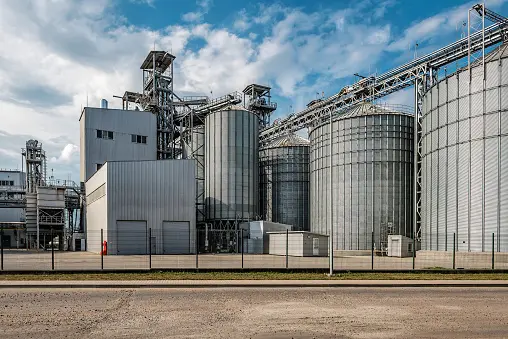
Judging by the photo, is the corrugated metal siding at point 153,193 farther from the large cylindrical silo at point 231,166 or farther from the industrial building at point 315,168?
the large cylindrical silo at point 231,166

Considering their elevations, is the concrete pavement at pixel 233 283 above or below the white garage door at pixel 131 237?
above

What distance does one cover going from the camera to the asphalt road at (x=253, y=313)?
10.6 metres

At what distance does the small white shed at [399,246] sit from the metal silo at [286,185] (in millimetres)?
16895

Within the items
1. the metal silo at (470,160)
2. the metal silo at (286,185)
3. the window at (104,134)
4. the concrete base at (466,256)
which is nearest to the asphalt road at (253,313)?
the concrete base at (466,256)

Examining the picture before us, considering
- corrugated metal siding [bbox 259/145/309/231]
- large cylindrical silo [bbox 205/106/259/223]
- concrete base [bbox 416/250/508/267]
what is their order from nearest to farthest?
concrete base [bbox 416/250/508/267] < large cylindrical silo [bbox 205/106/259/223] < corrugated metal siding [bbox 259/145/309/231]

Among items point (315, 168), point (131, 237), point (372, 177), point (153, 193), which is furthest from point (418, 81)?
point (131, 237)

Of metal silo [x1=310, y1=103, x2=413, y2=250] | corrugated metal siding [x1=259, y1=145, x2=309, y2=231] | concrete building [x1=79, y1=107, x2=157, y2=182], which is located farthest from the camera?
corrugated metal siding [x1=259, y1=145, x2=309, y2=231]

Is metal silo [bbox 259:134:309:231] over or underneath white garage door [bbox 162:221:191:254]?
over

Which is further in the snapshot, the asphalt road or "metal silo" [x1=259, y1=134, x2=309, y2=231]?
"metal silo" [x1=259, y1=134, x2=309, y2=231]

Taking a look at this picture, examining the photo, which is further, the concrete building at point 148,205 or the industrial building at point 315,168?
the concrete building at point 148,205

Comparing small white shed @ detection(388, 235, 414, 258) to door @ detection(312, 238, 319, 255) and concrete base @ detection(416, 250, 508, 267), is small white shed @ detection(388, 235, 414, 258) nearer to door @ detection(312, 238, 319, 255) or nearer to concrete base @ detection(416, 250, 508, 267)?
concrete base @ detection(416, 250, 508, 267)

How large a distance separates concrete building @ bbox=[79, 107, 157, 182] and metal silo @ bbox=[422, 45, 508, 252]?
37374 millimetres

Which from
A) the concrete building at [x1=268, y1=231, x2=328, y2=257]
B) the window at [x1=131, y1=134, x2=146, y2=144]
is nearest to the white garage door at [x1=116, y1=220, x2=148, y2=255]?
the concrete building at [x1=268, y1=231, x2=328, y2=257]

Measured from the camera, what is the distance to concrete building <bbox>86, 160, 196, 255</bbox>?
41.6 metres
